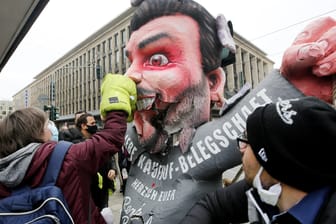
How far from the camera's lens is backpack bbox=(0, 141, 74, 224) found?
0.91m

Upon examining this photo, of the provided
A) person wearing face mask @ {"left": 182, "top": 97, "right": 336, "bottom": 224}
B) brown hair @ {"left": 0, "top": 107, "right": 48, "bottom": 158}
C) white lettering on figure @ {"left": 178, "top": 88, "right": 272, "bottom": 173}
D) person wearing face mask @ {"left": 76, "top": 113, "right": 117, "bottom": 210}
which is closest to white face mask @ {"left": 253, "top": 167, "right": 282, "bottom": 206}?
person wearing face mask @ {"left": 182, "top": 97, "right": 336, "bottom": 224}

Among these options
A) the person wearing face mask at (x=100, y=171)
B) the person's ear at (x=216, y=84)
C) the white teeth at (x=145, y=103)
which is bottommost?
the person wearing face mask at (x=100, y=171)

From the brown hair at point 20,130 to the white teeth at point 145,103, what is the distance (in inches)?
15.6

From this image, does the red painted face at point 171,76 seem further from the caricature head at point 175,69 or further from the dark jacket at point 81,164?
the dark jacket at point 81,164

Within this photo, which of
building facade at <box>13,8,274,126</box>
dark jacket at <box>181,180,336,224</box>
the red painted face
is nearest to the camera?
dark jacket at <box>181,180,336,224</box>

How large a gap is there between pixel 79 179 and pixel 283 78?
2.71ft

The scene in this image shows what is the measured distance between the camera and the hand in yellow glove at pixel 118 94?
1.09m

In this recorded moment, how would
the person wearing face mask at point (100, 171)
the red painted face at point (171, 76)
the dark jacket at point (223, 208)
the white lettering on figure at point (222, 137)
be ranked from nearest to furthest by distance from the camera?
the dark jacket at point (223, 208) → the white lettering on figure at point (222, 137) → the red painted face at point (171, 76) → the person wearing face mask at point (100, 171)

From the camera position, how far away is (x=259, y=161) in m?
0.71

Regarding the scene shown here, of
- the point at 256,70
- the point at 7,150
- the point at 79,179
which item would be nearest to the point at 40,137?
the point at 7,150

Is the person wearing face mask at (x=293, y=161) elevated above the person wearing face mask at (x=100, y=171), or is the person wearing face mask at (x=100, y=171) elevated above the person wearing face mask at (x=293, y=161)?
the person wearing face mask at (x=293, y=161)

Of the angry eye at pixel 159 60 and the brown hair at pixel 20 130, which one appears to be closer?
the brown hair at pixel 20 130

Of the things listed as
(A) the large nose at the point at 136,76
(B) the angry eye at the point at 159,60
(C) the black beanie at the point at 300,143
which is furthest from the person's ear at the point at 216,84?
(C) the black beanie at the point at 300,143

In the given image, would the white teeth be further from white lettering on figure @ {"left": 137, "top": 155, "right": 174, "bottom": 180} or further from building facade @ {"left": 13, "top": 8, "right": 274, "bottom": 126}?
building facade @ {"left": 13, "top": 8, "right": 274, "bottom": 126}
